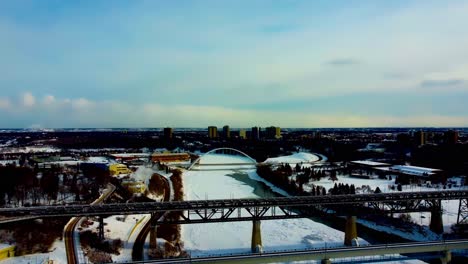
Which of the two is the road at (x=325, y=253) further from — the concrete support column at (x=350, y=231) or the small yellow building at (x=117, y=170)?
the small yellow building at (x=117, y=170)

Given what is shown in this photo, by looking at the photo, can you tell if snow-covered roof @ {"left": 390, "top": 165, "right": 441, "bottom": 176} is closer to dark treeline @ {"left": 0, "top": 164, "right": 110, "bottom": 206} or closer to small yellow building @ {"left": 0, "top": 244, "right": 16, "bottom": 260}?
dark treeline @ {"left": 0, "top": 164, "right": 110, "bottom": 206}

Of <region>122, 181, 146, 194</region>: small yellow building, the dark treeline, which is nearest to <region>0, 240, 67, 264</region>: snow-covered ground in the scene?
the dark treeline

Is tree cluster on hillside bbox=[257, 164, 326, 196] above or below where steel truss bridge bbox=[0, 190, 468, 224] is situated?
below

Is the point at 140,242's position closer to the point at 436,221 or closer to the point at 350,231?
the point at 350,231

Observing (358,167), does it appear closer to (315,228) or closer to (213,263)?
(315,228)

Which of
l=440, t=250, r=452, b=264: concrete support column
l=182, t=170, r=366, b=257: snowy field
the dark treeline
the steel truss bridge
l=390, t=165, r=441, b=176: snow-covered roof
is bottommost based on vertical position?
l=182, t=170, r=366, b=257: snowy field

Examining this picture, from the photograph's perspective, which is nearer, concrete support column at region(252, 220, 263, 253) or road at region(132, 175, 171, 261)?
road at region(132, 175, 171, 261)

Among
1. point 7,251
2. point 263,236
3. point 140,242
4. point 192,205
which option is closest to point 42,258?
point 7,251

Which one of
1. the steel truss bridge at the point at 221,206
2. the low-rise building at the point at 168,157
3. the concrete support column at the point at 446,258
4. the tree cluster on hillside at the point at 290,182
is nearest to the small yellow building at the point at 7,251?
the steel truss bridge at the point at 221,206
